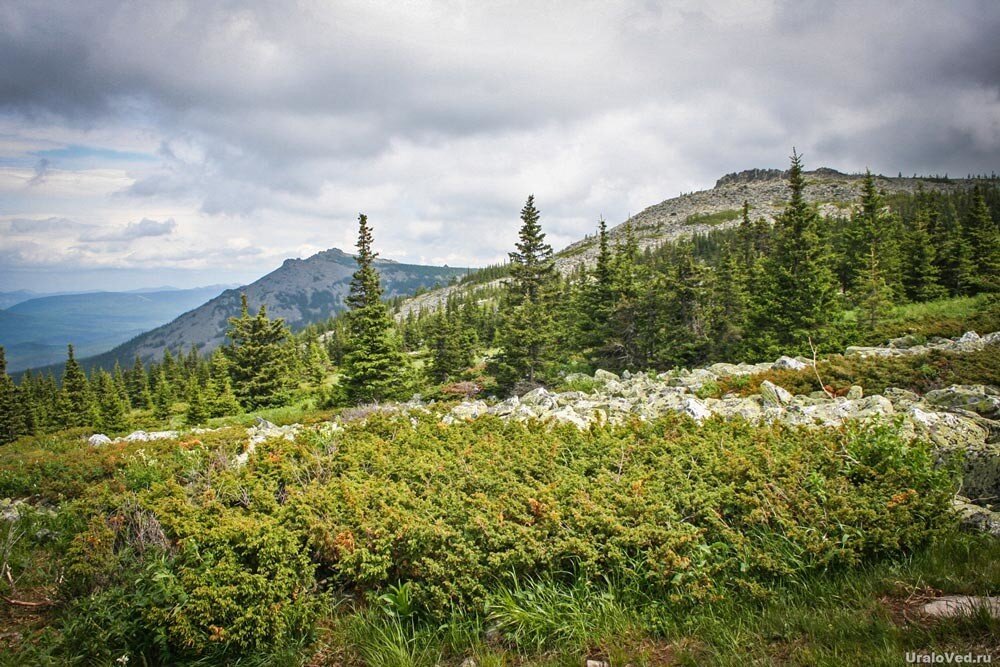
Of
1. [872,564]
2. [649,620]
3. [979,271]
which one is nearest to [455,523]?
[649,620]

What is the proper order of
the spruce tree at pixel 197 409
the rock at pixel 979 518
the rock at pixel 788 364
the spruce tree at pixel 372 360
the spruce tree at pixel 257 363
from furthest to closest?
the spruce tree at pixel 257 363, the spruce tree at pixel 197 409, the spruce tree at pixel 372 360, the rock at pixel 788 364, the rock at pixel 979 518

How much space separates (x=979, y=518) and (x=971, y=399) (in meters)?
4.98

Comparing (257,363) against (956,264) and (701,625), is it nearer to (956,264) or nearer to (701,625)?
(701,625)

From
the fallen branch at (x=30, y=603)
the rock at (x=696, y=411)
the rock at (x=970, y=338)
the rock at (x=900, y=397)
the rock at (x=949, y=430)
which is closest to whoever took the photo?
the fallen branch at (x=30, y=603)

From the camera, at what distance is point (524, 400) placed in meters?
13.9

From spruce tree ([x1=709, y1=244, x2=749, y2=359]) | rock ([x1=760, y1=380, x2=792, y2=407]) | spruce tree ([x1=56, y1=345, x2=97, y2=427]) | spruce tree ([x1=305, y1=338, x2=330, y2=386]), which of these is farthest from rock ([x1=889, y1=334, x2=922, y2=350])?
spruce tree ([x1=56, y1=345, x2=97, y2=427])

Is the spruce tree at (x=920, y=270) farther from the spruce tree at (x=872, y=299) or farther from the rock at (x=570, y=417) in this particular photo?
the rock at (x=570, y=417)

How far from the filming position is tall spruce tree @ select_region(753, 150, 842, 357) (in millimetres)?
19853

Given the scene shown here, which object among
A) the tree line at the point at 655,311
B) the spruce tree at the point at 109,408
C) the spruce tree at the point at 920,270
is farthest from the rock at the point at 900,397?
the spruce tree at the point at 109,408

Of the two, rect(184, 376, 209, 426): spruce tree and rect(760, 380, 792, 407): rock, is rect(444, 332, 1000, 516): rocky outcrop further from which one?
rect(184, 376, 209, 426): spruce tree

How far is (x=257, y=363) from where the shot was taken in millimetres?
31109

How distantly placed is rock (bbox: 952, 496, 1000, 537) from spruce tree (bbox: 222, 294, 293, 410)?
109 feet

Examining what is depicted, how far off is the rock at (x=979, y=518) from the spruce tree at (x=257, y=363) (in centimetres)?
3308

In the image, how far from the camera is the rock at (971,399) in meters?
7.17
